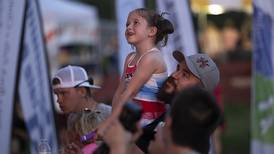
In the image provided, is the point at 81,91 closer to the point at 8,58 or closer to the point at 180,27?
the point at 8,58

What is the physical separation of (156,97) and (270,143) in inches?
138

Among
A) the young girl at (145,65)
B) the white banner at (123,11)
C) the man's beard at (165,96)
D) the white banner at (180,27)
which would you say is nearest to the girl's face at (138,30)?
the young girl at (145,65)

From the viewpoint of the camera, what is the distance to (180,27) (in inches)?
316

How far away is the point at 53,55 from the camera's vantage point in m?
16.6

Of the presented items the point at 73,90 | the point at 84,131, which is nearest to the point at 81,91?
the point at 73,90

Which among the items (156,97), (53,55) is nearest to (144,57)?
(156,97)

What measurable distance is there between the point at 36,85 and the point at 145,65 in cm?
287

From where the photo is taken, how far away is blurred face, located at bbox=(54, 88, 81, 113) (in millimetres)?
5268

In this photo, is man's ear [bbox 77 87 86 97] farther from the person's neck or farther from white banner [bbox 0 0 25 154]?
white banner [bbox 0 0 25 154]

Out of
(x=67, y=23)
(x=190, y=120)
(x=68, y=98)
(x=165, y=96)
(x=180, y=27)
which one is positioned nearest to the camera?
(x=190, y=120)

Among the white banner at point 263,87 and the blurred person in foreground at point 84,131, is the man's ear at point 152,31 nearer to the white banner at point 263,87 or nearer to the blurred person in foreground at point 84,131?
the blurred person in foreground at point 84,131

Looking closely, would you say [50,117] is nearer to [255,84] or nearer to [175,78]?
[255,84]

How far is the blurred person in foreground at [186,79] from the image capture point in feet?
14.4

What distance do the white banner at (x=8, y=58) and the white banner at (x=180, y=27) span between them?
1582 millimetres
